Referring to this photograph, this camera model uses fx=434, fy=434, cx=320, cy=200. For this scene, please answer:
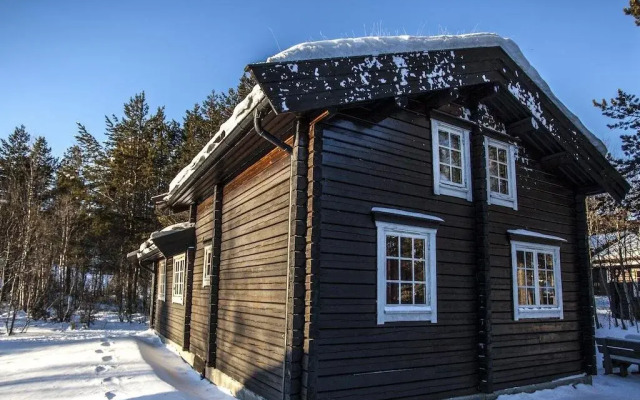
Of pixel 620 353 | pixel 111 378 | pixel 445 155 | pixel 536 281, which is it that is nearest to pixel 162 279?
pixel 111 378

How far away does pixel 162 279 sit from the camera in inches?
622

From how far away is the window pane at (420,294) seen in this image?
650cm

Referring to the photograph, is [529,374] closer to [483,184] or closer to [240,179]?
[483,184]

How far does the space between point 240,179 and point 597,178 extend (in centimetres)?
732

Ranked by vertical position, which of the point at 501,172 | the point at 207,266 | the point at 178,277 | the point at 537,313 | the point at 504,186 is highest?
the point at 501,172

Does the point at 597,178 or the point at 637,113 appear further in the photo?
the point at 637,113

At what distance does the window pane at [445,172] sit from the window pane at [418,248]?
4.17 ft

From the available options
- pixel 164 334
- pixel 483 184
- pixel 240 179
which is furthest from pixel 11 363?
pixel 483 184

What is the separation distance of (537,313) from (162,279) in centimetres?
1248

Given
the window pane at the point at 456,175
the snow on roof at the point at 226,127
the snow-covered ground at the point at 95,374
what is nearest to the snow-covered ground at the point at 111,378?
the snow-covered ground at the point at 95,374

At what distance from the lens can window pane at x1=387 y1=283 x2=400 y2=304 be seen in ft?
20.3

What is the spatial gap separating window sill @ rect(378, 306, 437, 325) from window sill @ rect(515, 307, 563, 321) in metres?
2.21

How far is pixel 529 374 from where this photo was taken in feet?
25.7

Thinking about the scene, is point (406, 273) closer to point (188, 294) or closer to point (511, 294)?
point (511, 294)
